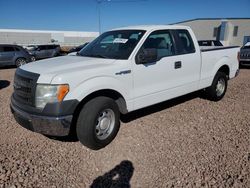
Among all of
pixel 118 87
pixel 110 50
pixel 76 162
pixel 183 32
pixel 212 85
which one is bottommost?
pixel 76 162

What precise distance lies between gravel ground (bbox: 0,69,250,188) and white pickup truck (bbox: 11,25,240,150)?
40 cm

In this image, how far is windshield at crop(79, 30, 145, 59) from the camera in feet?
13.8

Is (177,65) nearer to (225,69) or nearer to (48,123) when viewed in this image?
(225,69)

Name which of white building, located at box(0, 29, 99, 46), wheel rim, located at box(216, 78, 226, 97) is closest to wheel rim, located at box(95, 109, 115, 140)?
wheel rim, located at box(216, 78, 226, 97)

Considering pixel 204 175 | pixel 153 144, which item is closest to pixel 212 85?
pixel 153 144

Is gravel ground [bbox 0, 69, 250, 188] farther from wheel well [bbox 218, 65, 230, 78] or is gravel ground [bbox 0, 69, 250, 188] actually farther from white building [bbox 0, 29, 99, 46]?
white building [bbox 0, 29, 99, 46]

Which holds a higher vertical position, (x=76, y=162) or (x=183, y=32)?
(x=183, y=32)

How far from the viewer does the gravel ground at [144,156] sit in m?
3.02

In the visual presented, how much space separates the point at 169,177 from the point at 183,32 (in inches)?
132

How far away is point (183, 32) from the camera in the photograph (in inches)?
206

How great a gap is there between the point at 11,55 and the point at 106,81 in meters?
13.7

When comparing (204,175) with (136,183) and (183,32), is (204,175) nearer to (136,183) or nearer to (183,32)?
(136,183)

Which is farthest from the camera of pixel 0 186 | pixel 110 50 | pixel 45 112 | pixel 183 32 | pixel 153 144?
pixel 183 32

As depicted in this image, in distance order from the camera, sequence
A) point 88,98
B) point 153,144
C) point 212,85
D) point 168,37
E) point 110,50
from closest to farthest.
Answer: point 88,98 → point 153,144 → point 110,50 → point 168,37 → point 212,85
